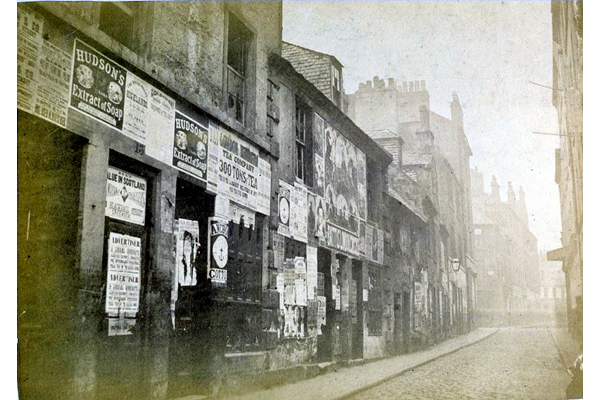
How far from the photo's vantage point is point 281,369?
9164 millimetres

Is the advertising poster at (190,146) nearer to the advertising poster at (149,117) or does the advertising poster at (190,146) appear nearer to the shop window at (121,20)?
the advertising poster at (149,117)

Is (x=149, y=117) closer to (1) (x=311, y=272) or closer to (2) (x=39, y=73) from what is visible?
(2) (x=39, y=73)

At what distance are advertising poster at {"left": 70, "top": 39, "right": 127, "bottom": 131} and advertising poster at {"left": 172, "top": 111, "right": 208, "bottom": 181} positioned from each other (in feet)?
3.39

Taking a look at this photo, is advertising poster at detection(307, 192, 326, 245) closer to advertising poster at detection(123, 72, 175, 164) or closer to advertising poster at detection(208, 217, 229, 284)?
advertising poster at detection(208, 217, 229, 284)

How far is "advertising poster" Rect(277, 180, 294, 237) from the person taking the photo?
9.77 m

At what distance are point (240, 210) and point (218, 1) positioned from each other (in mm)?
3257

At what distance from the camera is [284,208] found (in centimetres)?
992

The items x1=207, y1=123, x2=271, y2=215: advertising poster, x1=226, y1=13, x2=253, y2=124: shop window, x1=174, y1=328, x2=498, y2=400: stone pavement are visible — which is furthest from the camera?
x1=226, y1=13, x2=253, y2=124: shop window

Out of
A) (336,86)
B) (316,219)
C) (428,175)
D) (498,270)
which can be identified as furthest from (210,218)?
(498,270)

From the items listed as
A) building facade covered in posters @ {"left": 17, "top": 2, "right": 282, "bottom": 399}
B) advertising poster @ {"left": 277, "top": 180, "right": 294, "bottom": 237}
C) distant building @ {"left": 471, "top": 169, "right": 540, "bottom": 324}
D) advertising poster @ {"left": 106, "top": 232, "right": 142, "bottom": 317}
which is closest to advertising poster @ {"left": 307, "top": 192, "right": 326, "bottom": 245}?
advertising poster @ {"left": 277, "top": 180, "right": 294, "bottom": 237}

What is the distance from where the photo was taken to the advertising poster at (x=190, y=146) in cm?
714

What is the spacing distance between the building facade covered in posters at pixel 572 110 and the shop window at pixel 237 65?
4833mm

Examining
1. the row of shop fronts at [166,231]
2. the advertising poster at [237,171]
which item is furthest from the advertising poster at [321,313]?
the advertising poster at [237,171]

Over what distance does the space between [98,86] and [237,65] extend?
12.2ft
